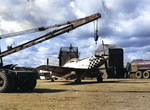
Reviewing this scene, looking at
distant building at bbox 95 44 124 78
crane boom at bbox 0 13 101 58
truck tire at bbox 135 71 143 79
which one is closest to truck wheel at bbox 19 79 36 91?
crane boom at bbox 0 13 101 58

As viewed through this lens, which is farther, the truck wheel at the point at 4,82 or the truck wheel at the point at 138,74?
the truck wheel at the point at 138,74

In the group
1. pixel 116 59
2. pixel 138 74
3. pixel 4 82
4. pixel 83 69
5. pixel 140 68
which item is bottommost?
pixel 138 74

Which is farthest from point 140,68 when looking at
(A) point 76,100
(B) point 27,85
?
(A) point 76,100

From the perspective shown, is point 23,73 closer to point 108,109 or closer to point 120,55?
point 108,109

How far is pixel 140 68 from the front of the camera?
28.1 meters

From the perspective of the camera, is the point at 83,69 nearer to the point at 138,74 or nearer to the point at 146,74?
the point at 146,74

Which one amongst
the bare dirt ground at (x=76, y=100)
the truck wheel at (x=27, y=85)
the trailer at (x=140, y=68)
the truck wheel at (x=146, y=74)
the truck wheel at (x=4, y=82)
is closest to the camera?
the bare dirt ground at (x=76, y=100)

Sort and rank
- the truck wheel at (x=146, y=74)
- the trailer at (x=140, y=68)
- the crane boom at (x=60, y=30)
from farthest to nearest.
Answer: the trailer at (x=140, y=68) < the truck wheel at (x=146, y=74) < the crane boom at (x=60, y=30)

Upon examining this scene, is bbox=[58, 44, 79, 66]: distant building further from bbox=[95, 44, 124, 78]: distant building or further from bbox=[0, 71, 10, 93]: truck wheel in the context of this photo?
bbox=[0, 71, 10, 93]: truck wheel

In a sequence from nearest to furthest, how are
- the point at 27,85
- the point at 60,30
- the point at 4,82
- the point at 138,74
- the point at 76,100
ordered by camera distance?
1. the point at 76,100
2. the point at 4,82
3. the point at 27,85
4. the point at 60,30
5. the point at 138,74

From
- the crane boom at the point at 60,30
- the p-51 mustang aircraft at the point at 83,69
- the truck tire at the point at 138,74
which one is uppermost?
the crane boom at the point at 60,30

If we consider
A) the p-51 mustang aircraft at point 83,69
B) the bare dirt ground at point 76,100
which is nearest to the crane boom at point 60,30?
the p-51 mustang aircraft at point 83,69

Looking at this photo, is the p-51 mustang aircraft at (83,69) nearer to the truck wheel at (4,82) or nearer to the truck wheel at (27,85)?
the truck wheel at (27,85)

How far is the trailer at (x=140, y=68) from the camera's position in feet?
89.3
